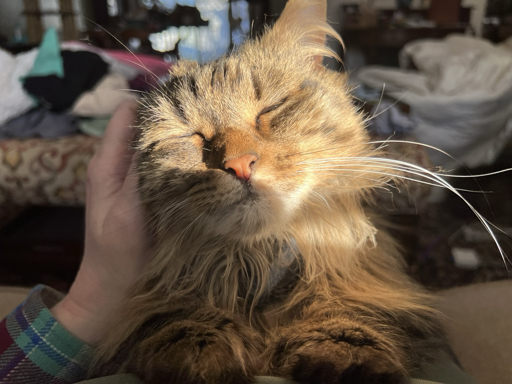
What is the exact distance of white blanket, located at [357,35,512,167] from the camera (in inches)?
105

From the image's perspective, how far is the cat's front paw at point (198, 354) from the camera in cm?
55

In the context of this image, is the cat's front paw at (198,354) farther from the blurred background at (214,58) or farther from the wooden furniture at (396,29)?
the wooden furniture at (396,29)

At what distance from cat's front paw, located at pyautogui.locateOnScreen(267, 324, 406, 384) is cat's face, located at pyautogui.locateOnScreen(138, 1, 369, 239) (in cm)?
23

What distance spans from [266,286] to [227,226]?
0.17 meters

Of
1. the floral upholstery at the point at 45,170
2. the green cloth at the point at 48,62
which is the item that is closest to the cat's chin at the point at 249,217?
the floral upholstery at the point at 45,170

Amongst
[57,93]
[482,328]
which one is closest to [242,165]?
[482,328]

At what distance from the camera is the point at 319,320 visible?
659 mm

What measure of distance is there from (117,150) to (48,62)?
1.78m

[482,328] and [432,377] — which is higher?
[432,377]

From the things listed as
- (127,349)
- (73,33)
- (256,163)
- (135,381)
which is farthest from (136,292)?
(73,33)

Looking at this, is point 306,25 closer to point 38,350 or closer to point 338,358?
point 338,358

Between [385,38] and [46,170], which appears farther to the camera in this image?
[385,38]

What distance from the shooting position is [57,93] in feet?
7.09

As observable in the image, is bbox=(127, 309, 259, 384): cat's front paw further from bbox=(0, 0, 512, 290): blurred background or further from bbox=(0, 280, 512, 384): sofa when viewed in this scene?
bbox=(0, 0, 512, 290): blurred background
